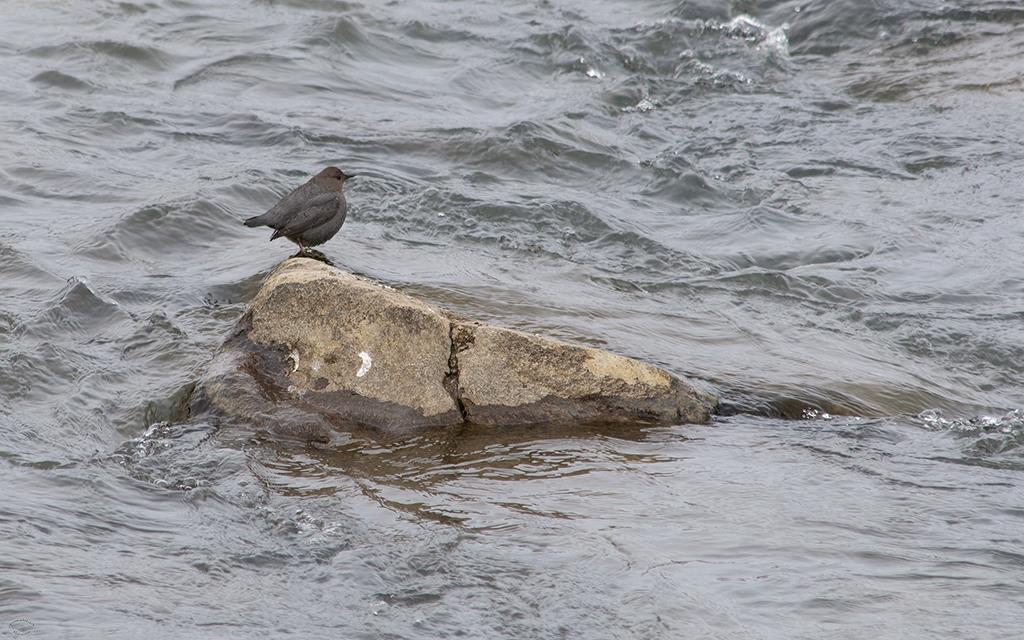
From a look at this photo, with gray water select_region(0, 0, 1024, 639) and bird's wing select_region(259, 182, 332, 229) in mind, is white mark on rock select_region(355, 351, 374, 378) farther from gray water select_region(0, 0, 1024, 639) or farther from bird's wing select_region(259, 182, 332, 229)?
bird's wing select_region(259, 182, 332, 229)

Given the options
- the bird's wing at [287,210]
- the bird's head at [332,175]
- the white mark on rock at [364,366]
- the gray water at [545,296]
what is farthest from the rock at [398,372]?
the bird's head at [332,175]

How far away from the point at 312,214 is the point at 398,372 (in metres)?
1.78

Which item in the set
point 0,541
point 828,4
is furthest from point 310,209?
point 828,4

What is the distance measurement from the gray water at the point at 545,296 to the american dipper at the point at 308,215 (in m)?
0.43

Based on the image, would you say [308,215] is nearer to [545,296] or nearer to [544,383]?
[545,296]

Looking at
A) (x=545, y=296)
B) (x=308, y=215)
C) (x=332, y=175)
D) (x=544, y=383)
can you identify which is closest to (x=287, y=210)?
(x=308, y=215)

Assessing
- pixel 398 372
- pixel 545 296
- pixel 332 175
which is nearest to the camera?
pixel 398 372

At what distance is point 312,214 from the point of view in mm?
7035

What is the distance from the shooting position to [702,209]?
9336mm

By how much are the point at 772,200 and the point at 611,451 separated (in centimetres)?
444

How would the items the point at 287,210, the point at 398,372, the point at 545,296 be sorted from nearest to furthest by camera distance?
the point at 398,372 < the point at 287,210 < the point at 545,296

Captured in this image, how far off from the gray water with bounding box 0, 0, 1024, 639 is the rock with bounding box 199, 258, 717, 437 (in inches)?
5.3

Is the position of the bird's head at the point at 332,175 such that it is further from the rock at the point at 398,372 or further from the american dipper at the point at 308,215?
the rock at the point at 398,372

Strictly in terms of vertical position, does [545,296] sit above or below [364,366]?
below
